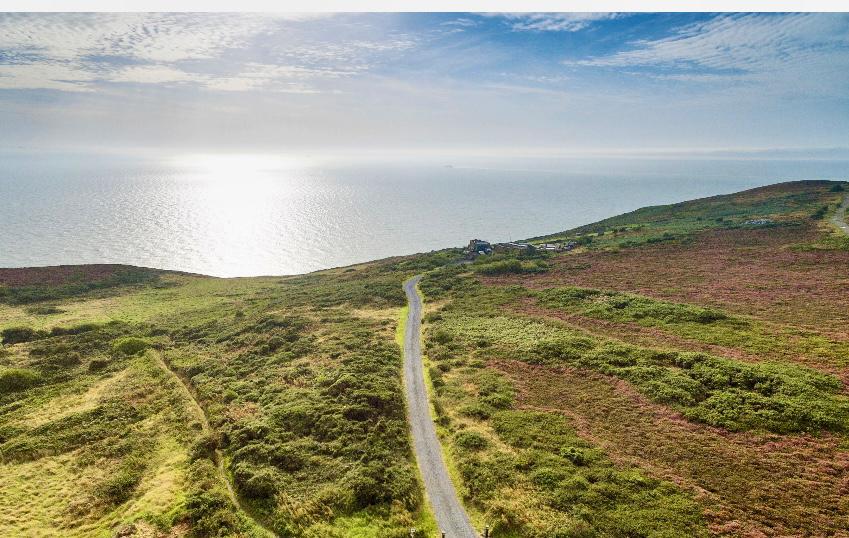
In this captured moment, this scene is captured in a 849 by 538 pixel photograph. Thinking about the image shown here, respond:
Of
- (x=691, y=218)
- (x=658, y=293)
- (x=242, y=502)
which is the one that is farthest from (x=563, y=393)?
(x=691, y=218)

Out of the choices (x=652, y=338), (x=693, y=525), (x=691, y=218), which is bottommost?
(x=693, y=525)

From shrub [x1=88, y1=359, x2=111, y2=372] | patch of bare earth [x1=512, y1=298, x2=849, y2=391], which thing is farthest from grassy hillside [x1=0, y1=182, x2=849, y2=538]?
shrub [x1=88, y1=359, x2=111, y2=372]

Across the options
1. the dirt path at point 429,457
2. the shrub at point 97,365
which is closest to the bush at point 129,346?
the shrub at point 97,365

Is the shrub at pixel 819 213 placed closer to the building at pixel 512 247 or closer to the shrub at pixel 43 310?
the building at pixel 512 247

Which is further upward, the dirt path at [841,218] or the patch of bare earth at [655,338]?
the dirt path at [841,218]

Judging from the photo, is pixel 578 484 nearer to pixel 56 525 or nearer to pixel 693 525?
pixel 693 525

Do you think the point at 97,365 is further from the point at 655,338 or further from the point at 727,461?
the point at 655,338
